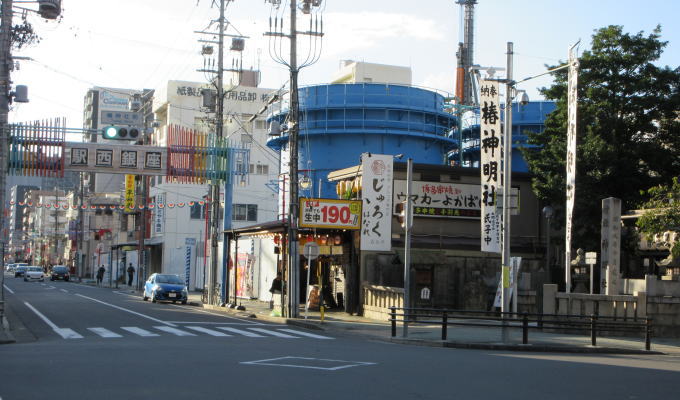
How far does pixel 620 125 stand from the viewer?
1352 inches

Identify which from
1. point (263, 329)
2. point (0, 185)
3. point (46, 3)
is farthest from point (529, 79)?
point (0, 185)

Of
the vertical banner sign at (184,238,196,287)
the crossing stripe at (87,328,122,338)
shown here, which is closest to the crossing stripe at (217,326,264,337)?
the crossing stripe at (87,328,122,338)

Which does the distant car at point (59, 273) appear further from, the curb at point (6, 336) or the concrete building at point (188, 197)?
the curb at point (6, 336)

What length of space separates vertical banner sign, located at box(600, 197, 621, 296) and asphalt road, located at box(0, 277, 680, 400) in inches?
247

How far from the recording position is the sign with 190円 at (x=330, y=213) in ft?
100

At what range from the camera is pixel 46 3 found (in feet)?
81.9

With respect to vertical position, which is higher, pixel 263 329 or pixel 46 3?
pixel 46 3

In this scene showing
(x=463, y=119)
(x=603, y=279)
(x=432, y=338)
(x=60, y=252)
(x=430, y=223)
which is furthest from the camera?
(x=60, y=252)

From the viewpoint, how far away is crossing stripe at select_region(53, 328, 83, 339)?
2124 centimetres

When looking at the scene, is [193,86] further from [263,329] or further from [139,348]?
[139,348]

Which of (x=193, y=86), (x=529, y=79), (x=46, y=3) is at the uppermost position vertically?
(x=193, y=86)

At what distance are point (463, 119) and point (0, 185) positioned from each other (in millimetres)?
32719

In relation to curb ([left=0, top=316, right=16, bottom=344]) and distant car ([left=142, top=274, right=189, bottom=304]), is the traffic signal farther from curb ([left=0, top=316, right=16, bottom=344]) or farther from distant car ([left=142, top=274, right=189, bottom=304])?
distant car ([left=142, top=274, right=189, bottom=304])

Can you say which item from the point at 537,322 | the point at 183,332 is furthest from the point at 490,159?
the point at 183,332
